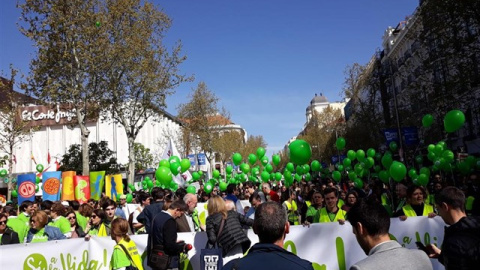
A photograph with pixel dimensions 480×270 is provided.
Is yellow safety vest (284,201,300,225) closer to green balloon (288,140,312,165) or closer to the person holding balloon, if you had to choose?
green balloon (288,140,312,165)

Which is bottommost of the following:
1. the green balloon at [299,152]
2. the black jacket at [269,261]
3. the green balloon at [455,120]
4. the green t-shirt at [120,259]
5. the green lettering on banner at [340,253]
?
the green lettering on banner at [340,253]

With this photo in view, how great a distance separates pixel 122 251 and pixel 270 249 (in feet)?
12.2

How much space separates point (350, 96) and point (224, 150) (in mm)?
24188

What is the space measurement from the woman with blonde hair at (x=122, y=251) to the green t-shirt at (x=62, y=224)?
2.16m

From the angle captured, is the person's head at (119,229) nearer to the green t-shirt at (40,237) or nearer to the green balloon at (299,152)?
the green t-shirt at (40,237)

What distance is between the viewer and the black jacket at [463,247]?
120 inches

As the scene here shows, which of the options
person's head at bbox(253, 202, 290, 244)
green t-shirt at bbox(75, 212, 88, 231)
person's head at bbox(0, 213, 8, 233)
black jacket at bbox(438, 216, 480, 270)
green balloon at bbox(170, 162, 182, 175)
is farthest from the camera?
green balloon at bbox(170, 162, 182, 175)

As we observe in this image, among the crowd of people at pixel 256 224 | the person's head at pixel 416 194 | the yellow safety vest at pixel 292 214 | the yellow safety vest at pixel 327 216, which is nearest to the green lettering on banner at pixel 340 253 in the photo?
the crowd of people at pixel 256 224

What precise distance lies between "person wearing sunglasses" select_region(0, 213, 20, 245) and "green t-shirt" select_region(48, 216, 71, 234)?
57 centimetres

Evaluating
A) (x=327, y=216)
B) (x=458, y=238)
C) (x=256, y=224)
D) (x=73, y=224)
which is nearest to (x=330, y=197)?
(x=327, y=216)

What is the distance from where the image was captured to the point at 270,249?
8.80 ft

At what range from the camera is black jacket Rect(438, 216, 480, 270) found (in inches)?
120

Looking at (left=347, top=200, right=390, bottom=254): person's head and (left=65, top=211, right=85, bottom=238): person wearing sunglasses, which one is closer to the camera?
(left=347, top=200, right=390, bottom=254): person's head

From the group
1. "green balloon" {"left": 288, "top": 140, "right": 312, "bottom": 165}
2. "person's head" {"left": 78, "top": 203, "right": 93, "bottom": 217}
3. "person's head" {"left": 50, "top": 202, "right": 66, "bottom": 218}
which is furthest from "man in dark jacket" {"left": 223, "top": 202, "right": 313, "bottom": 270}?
"green balloon" {"left": 288, "top": 140, "right": 312, "bottom": 165}
